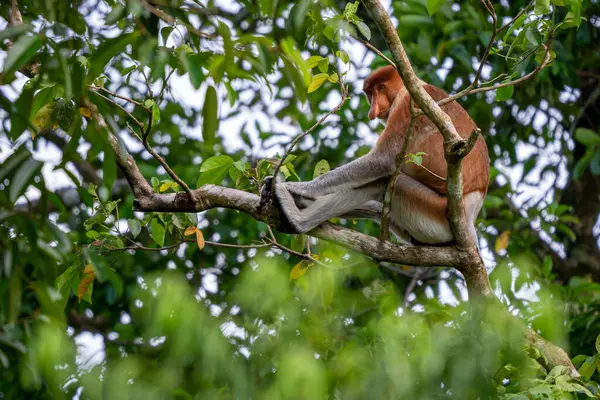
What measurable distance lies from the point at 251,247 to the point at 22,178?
178cm

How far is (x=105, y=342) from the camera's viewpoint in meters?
5.09

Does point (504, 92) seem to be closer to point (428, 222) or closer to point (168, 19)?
point (428, 222)

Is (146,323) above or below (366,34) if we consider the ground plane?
below

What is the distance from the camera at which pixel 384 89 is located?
3904mm

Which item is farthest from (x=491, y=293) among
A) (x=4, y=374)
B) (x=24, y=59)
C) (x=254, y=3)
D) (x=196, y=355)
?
(x=4, y=374)

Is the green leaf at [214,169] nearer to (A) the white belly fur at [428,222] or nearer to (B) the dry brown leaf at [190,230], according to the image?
(B) the dry brown leaf at [190,230]

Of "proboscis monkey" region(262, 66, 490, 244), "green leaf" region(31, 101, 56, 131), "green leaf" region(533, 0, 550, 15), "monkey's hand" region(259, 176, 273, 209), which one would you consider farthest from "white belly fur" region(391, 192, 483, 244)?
"green leaf" region(31, 101, 56, 131)

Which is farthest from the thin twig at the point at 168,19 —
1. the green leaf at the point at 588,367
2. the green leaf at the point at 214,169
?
the green leaf at the point at 588,367

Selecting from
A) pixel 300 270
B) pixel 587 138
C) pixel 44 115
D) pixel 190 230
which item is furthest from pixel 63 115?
pixel 587 138

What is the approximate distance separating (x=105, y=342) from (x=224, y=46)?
4025mm

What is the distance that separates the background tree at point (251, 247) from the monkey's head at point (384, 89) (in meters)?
0.65

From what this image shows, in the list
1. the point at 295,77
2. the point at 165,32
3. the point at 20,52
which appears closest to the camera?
the point at 20,52

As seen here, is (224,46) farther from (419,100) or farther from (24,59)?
(419,100)

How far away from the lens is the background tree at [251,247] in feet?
4.92
